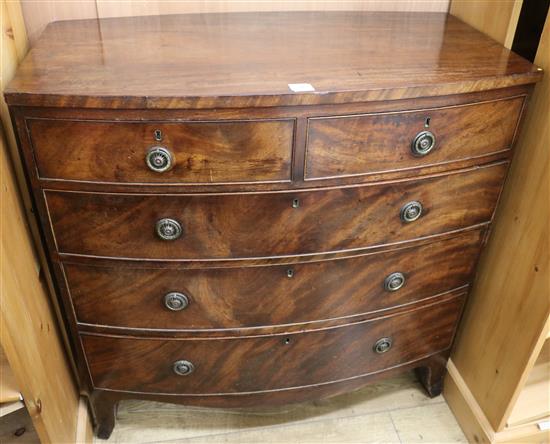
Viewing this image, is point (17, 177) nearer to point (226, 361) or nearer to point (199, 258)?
point (199, 258)

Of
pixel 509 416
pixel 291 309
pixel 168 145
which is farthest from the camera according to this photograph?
pixel 509 416

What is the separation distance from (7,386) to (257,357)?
21.0 inches

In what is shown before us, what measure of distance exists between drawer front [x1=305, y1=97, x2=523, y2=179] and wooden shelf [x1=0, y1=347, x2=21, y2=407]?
0.71m

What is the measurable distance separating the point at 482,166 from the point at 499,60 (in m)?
0.22

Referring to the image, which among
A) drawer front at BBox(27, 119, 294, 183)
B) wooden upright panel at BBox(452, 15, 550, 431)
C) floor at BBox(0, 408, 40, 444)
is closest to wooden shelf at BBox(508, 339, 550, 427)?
wooden upright panel at BBox(452, 15, 550, 431)

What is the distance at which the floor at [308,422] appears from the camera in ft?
5.05

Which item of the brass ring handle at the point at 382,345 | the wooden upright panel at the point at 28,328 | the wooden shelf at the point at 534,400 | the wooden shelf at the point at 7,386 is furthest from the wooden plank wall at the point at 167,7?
the wooden shelf at the point at 534,400

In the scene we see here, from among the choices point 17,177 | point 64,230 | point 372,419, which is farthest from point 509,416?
point 17,177

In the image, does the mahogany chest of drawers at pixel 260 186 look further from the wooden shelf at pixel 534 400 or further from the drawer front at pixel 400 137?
the wooden shelf at pixel 534 400

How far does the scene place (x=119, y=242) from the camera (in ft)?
3.63

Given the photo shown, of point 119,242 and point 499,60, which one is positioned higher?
point 499,60

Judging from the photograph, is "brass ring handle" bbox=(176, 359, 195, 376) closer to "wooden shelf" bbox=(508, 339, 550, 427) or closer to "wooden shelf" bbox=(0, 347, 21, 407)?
"wooden shelf" bbox=(0, 347, 21, 407)

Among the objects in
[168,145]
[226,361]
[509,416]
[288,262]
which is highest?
[168,145]

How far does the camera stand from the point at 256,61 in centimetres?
109
